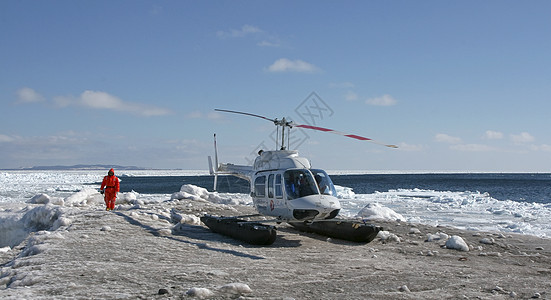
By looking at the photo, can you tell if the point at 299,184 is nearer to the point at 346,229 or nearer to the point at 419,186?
the point at 346,229

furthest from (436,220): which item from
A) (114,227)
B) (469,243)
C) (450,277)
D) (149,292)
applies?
(149,292)

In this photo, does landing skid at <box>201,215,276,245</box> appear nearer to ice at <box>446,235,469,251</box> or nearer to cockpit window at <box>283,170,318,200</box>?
cockpit window at <box>283,170,318,200</box>

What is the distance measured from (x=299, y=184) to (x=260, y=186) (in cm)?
165

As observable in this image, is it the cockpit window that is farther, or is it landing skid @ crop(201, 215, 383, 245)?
the cockpit window

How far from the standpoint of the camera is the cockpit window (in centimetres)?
940

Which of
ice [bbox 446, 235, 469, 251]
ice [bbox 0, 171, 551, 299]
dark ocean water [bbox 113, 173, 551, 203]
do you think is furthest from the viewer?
dark ocean water [bbox 113, 173, 551, 203]

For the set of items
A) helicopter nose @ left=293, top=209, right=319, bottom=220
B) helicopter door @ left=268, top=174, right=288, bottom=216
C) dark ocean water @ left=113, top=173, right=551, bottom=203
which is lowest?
dark ocean water @ left=113, top=173, right=551, bottom=203

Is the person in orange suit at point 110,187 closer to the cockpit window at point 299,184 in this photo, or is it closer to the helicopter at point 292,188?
the helicopter at point 292,188

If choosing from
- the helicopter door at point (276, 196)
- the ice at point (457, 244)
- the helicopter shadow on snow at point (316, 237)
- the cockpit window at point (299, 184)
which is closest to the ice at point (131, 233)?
the ice at point (457, 244)

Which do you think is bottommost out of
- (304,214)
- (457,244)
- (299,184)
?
(457,244)

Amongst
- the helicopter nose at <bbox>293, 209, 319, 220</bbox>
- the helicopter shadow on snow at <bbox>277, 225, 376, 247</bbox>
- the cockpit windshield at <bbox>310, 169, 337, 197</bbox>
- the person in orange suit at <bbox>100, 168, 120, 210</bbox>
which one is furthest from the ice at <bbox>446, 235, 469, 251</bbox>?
the person in orange suit at <bbox>100, 168, 120, 210</bbox>

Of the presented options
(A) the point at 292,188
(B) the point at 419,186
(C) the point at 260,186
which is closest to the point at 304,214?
(A) the point at 292,188

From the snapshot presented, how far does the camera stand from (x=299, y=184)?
9516 mm

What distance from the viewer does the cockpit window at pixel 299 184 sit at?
940 cm
